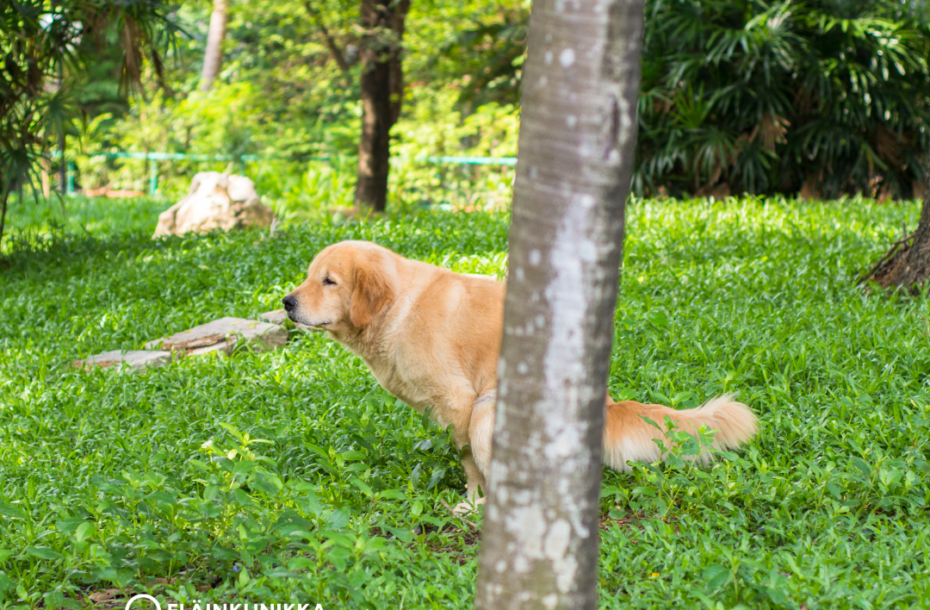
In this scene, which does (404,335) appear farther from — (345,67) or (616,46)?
(345,67)

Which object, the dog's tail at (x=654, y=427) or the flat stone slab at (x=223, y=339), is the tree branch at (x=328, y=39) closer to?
the flat stone slab at (x=223, y=339)

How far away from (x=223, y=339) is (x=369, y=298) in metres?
2.62

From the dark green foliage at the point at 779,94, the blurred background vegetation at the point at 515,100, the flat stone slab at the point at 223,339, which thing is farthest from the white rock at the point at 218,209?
the dark green foliage at the point at 779,94

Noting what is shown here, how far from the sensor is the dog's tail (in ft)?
10.2

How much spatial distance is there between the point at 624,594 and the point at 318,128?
1720 cm

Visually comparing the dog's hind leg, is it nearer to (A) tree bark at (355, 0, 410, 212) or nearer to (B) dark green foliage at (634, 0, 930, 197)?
(B) dark green foliage at (634, 0, 930, 197)

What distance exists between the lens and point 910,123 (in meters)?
10.3

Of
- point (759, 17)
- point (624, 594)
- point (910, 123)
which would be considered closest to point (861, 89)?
point (910, 123)

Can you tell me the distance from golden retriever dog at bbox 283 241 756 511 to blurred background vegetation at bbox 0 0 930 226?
590 cm

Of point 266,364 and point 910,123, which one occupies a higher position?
point 910,123

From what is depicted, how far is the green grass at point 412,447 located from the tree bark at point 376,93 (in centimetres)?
425

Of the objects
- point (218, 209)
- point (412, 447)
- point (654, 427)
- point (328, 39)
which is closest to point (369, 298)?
point (412, 447)

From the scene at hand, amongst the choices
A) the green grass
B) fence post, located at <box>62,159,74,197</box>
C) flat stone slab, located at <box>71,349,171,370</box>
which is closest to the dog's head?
the green grass

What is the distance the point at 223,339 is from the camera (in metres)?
5.64
